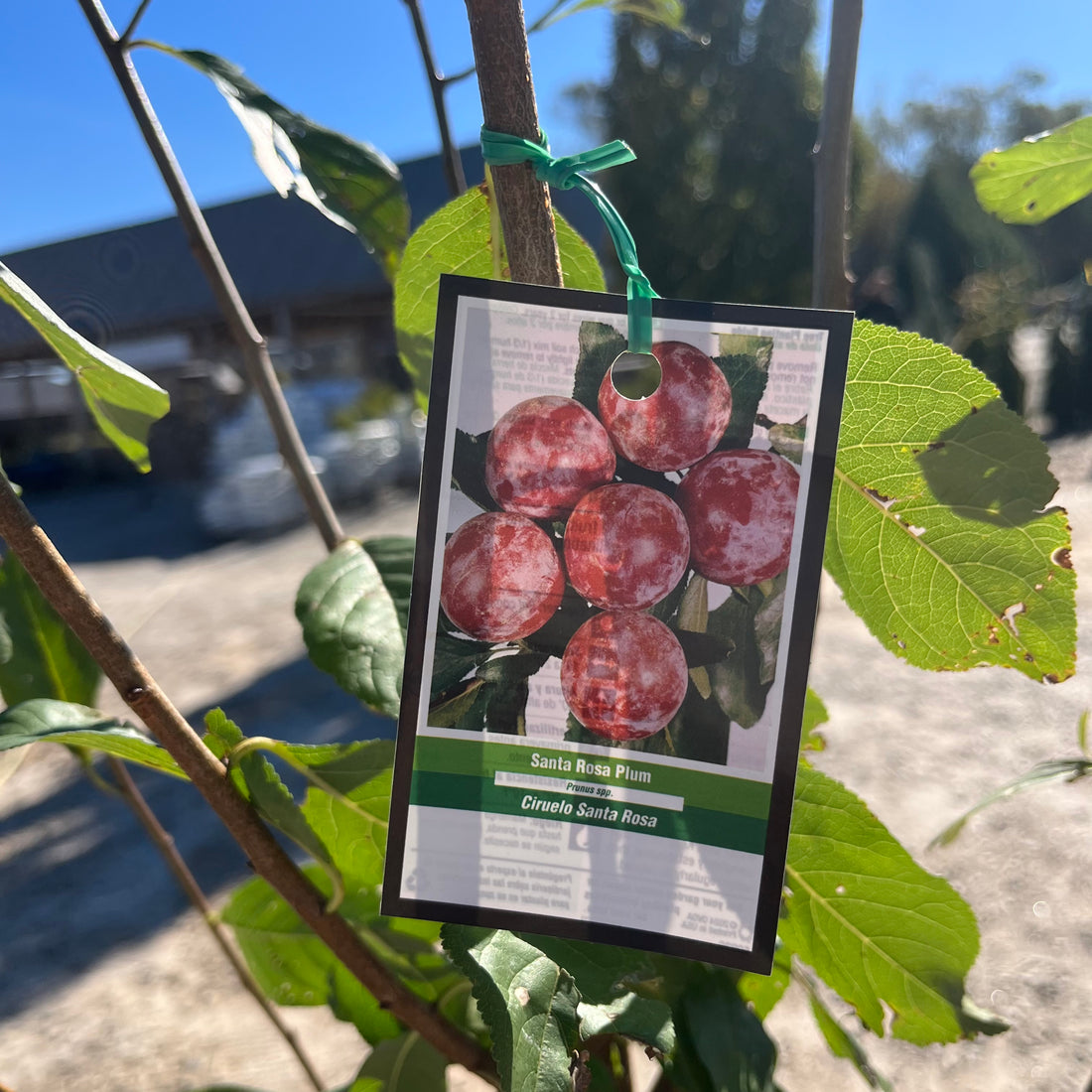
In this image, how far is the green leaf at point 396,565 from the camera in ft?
1.28

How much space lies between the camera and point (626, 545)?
0.27 m

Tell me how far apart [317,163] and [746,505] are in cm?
22

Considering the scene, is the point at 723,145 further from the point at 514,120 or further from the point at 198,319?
the point at 514,120

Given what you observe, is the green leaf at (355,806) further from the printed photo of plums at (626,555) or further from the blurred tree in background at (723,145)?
the blurred tree in background at (723,145)

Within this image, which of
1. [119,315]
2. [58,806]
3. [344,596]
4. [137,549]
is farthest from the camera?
[137,549]

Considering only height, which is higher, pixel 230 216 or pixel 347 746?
pixel 230 216

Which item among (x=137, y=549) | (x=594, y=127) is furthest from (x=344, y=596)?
(x=594, y=127)

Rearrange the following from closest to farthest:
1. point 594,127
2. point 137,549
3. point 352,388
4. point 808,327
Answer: point 808,327, point 137,549, point 352,388, point 594,127

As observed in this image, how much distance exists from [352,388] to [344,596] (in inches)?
204

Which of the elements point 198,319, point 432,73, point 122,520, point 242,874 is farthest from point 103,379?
point 122,520

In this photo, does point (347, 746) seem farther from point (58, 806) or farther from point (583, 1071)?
point (58, 806)

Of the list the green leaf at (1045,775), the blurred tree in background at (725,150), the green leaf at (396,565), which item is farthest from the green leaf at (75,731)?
the blurred tree in background at (725,150)

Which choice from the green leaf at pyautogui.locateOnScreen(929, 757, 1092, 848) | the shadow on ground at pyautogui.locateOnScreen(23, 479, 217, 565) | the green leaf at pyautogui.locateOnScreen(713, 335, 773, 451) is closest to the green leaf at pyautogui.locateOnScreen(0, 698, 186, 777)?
the green leaf at pyautogui.locateOnScreen(713, 335, 773, 451)

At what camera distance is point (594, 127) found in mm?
8836
